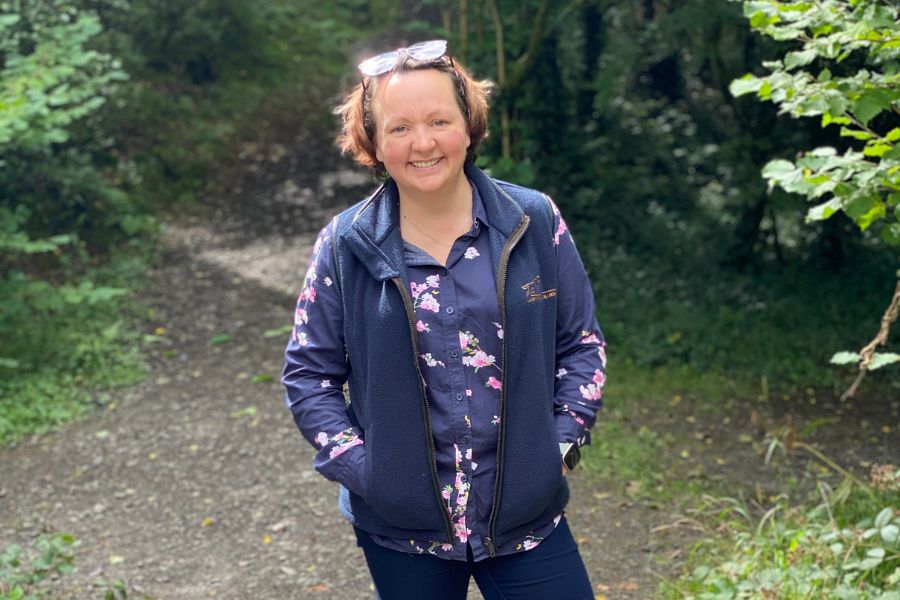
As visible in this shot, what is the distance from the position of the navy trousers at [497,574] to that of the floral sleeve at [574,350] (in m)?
0.28

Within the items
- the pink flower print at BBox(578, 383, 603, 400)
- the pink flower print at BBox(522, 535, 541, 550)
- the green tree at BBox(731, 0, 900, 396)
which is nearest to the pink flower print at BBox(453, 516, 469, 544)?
the pink flower print at BBox(522, 535, 541, 550)

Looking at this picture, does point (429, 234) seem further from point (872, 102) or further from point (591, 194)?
point (591, 194)

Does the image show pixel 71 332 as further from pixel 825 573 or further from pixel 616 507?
pixel 825 573

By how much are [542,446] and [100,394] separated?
16.4ft

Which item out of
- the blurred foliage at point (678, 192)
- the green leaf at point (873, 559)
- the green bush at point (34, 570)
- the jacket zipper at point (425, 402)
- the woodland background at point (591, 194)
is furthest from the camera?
the blurred foliage at point (678, 192)

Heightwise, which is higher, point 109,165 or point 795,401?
point 109,165

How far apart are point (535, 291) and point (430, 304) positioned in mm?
234

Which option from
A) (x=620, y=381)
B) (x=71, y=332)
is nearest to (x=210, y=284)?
(x=71, y=332)

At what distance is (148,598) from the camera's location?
4270mm

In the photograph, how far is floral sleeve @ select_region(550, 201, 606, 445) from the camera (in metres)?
2.48

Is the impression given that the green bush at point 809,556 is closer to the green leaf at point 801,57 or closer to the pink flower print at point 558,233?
the green leaf at point 801,57

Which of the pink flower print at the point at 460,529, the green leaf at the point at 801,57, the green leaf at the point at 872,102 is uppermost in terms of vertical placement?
the green leaf at the point at 801,57

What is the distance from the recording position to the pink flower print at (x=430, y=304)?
91.7 inches

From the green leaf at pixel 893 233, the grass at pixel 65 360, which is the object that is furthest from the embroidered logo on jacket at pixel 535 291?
the grass at pixel 65 360
